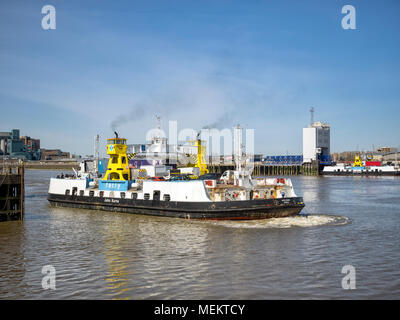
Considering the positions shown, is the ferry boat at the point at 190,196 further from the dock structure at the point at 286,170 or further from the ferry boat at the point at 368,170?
the dock structure at the point at 286,170

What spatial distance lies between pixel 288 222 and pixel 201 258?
35.4ft

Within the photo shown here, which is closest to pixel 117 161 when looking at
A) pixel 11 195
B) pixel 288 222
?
pixel 11 195

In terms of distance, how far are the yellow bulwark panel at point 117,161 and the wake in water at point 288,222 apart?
12477 mm

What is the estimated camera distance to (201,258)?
16641 mm

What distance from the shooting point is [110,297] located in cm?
1212

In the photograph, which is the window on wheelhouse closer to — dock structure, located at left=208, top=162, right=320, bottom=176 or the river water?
the river water

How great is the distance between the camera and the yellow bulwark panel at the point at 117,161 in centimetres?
3475

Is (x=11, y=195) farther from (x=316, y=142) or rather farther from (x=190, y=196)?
(x=316, y=142)

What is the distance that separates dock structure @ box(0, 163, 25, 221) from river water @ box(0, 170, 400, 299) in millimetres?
1148

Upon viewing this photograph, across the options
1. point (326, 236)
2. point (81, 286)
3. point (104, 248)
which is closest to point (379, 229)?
point (326, 236)

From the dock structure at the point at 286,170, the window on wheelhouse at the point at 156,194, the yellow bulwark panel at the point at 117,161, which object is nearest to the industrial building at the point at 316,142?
the dock structure at the point at 286,170

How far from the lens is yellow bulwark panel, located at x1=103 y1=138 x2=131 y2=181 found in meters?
34.8

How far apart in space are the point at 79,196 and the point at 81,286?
2384cm
